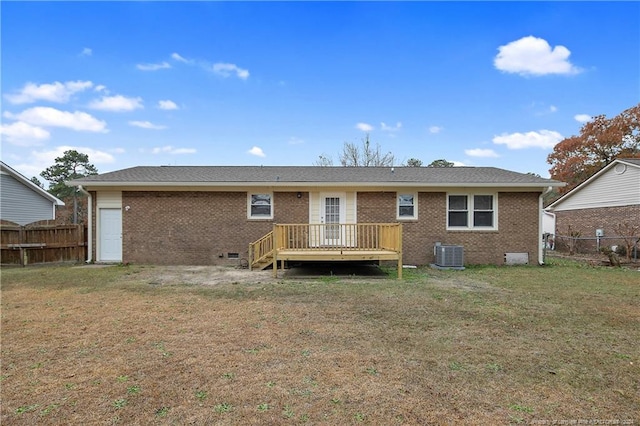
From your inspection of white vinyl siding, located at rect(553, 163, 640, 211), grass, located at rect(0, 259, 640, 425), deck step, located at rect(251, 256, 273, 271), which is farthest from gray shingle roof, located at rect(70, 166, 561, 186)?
white vinyl siding, located at rect(553, 163, 640, 211)

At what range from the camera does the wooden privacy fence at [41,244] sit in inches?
440

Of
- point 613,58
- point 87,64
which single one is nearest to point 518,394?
point 87,64

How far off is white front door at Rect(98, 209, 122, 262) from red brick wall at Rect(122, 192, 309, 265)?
0.89ft

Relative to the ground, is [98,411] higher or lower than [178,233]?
lower

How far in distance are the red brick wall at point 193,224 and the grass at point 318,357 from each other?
4.28m

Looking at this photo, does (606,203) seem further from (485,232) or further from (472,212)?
(472,212)

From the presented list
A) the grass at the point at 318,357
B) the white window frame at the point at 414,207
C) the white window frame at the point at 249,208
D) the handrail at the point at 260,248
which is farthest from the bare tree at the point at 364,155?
the grass at the point at 318,357

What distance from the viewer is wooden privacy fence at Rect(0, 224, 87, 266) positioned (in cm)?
1116

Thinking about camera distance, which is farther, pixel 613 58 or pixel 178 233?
pixel 613 58

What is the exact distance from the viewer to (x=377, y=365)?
339 cm

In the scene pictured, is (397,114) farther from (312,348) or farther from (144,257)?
(312,348)

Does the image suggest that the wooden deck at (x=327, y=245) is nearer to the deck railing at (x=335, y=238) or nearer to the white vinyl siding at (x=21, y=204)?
the deck railing at (x=335, y=238)

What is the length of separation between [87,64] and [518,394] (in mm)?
15970

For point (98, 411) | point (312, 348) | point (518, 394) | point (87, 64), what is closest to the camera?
point (98, 411)
